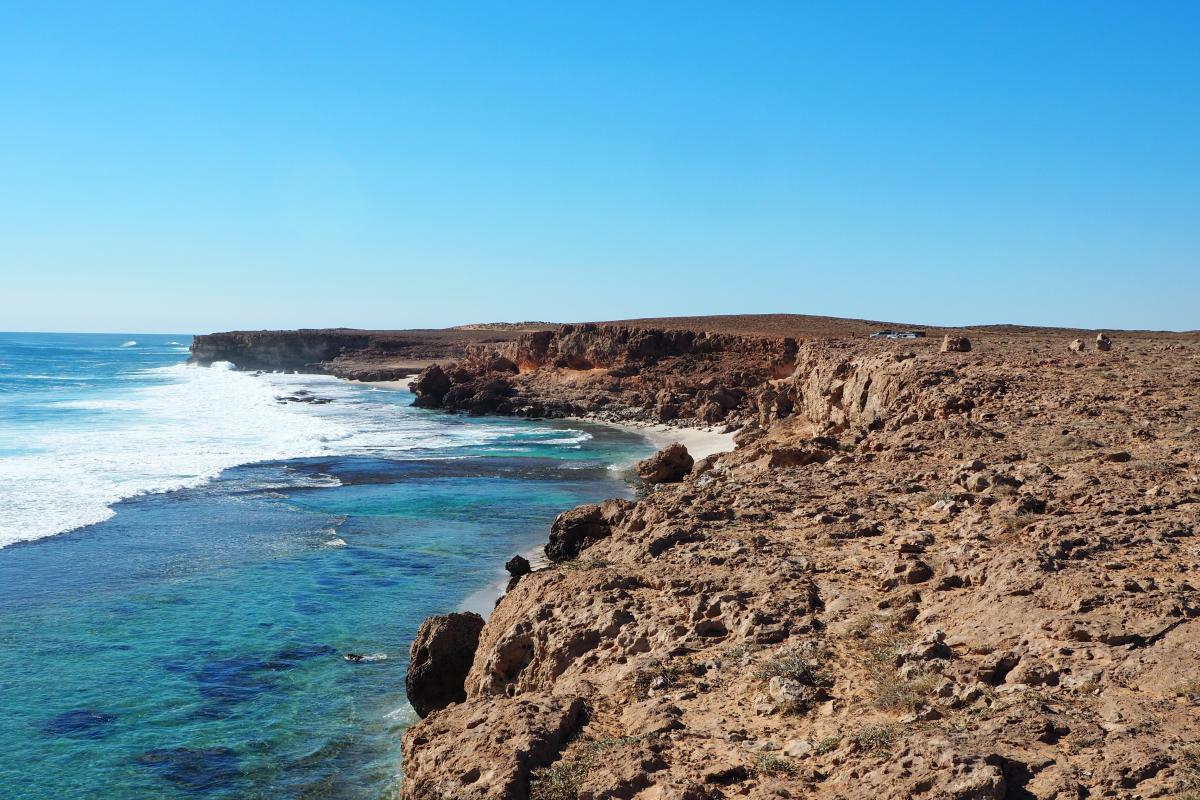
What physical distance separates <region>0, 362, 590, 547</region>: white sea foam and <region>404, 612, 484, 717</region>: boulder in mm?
13771

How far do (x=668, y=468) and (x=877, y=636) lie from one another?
20771 mm

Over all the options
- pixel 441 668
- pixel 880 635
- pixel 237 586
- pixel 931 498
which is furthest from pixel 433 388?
pixel 880 635

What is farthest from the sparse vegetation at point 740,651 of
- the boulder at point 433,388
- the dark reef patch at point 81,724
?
the boulder at point 433,388

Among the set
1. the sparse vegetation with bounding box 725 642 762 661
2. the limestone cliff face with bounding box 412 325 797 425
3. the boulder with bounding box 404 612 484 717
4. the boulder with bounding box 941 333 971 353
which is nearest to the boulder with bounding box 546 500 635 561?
the boulder with bounding box 404 612 484 717

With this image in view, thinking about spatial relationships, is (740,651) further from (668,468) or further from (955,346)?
(955,346)

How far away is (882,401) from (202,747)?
1509 centimetres

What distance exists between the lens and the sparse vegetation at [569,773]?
6.09 m

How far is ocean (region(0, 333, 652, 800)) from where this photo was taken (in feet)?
35.0

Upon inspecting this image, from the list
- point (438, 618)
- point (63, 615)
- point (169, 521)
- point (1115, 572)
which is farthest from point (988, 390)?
point (169, 521)

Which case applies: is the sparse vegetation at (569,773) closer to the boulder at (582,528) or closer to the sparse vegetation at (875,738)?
the sparse vegetation at (875,738)

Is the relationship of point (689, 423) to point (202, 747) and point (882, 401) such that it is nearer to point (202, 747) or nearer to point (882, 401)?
point (882, 401)

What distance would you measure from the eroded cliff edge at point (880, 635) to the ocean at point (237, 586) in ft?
11.5

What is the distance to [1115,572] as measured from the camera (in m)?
7.69

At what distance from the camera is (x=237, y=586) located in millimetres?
17234
